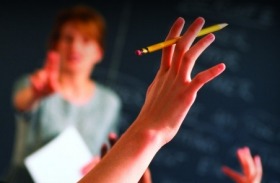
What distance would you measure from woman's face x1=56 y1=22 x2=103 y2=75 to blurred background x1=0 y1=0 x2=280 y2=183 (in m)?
0.08

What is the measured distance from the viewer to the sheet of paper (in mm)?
1461

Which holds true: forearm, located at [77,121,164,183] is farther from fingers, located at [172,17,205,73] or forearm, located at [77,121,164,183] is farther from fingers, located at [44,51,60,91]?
fingers, located at [44,51,60,91]

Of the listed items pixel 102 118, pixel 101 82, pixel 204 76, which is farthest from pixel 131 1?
A: pixel 204 76

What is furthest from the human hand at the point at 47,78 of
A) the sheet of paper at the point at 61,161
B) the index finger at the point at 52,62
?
the sheet of paper at the point at 61,161

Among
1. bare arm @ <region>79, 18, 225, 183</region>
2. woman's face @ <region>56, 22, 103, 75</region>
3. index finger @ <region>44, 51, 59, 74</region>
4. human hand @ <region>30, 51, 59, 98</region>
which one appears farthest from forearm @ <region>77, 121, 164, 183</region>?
woman's face @ <region>56, 22, 103, 75</region>

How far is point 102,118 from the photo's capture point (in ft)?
8.20

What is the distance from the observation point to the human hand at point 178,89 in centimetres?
59

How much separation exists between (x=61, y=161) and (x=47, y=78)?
86 cm

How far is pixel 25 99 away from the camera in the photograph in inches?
95.6

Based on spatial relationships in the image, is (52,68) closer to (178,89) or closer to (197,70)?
(197,70)

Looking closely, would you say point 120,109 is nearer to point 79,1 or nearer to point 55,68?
point 55,68

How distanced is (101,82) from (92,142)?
318 millimetres

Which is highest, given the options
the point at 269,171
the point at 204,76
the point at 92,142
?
the point at 204,76

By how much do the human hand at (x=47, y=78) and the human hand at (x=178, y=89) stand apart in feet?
5.52
